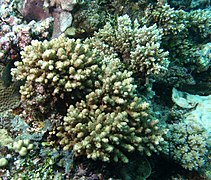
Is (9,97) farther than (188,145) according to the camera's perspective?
No

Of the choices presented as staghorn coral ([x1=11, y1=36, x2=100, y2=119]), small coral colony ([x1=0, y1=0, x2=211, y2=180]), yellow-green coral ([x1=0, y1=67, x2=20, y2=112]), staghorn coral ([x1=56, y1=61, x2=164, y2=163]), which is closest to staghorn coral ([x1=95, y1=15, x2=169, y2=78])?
small coral colony ([x1=0, y1=0, x2=211, y2=180])

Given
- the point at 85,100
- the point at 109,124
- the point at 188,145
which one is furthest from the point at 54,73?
the point at 188,145

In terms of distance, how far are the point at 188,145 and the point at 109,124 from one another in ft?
5.50

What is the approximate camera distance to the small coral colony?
105 inches

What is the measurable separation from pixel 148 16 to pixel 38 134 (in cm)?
319

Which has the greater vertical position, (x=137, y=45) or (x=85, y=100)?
(x=137, y=45)

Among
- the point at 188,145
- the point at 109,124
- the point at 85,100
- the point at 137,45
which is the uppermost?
the point at 137,45

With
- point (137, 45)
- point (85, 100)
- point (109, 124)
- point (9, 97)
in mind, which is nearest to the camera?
point (109, 124)

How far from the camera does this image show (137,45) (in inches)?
151

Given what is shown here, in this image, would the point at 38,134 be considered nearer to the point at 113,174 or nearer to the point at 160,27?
the point at 113,174

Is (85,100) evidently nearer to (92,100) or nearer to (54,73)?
(92,100)

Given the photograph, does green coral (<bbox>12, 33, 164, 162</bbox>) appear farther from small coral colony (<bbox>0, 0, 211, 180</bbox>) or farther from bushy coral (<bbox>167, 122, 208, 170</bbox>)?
bushy coral (<bbox>167, 122, 208, 170</bbox>)

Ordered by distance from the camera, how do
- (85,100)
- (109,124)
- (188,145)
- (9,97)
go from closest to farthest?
1. (109,124)
2. (85,100)
3. (9,97)
4. (188,145)

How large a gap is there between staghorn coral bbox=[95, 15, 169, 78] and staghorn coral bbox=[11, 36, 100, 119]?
1.00 m
